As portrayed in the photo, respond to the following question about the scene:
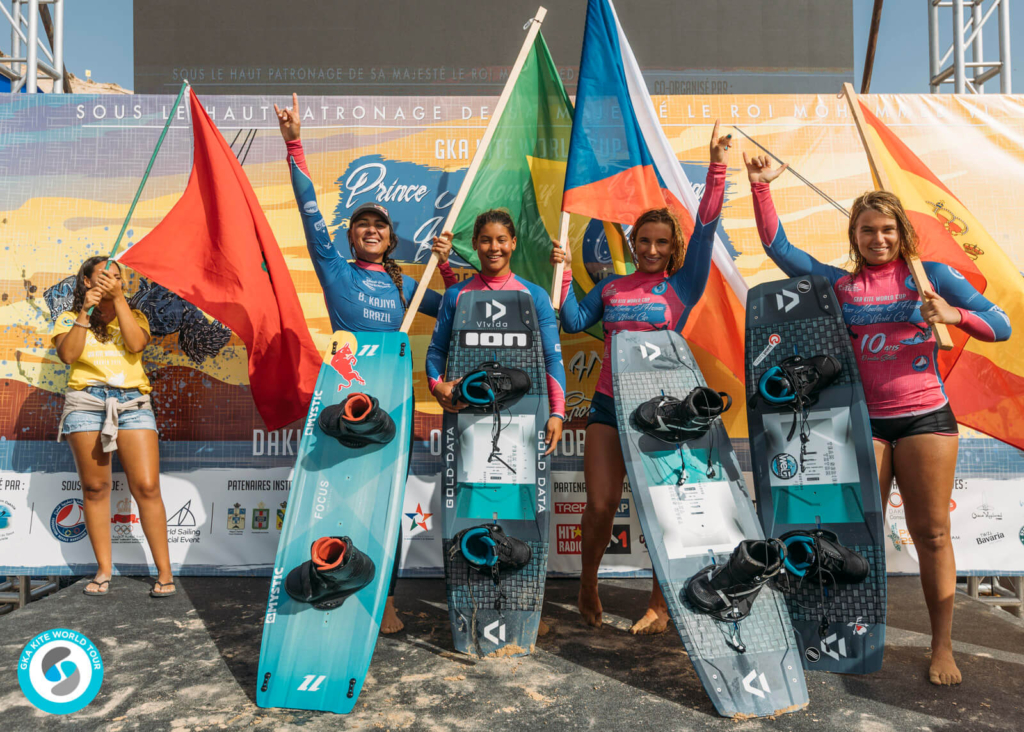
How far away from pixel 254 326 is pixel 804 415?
A: 2.70 metres

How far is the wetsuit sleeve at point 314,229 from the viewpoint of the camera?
2.90m

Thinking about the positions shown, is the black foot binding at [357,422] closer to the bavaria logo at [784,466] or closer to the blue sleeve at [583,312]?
the blue sleeve at [583,312]

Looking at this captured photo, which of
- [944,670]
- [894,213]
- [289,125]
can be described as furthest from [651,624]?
[289,125]

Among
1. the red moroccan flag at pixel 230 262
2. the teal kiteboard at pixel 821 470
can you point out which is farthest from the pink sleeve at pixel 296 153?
the teal kiteboard at pixel 821 470

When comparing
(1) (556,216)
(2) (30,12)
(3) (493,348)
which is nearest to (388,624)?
(3) (493,348)

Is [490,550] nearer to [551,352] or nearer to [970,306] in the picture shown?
[551,352]

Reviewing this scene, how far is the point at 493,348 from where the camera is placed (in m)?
2.79

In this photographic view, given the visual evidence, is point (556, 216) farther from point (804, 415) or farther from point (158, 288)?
point (158, 288)

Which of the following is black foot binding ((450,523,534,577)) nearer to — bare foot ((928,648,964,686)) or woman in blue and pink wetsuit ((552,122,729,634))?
woman in blue and pink wetsuit ((552,122,729,634))

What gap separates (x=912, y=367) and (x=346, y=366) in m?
2.34

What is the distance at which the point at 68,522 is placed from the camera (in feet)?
11.9

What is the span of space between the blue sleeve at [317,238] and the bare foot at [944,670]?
283 centimetres

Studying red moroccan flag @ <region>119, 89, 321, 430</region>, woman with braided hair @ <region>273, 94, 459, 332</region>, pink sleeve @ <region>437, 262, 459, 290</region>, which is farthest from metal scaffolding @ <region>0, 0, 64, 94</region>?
pink sleeve @ <region>437, 262, 459, 290</region>

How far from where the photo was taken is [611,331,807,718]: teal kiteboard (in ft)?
6.98
